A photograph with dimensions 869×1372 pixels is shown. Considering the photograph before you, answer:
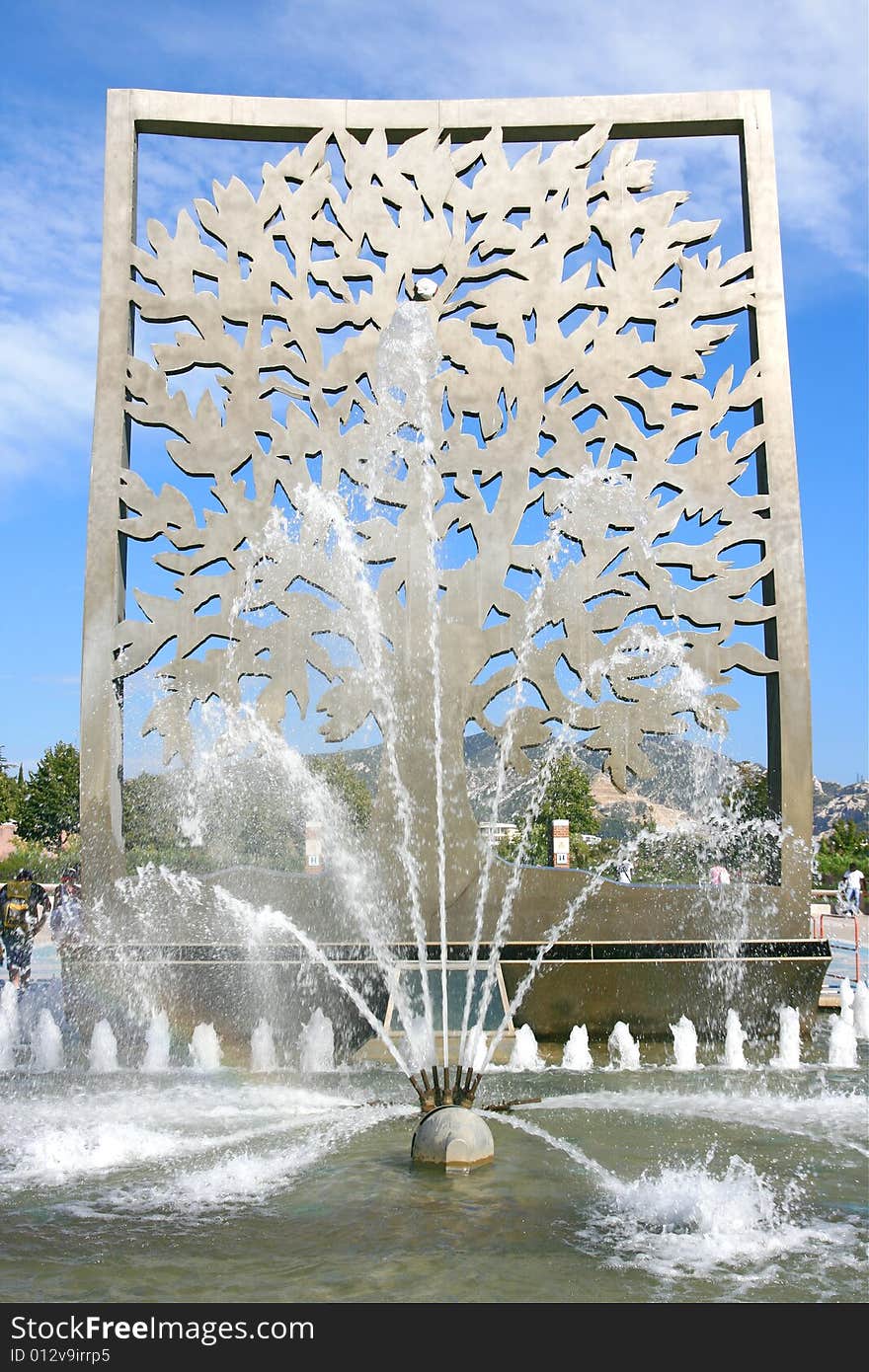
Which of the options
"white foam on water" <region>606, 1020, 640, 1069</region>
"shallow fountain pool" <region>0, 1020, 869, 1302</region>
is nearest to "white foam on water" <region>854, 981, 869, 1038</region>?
"white foam on water" <region>606, 1020, 640, 1069</region>

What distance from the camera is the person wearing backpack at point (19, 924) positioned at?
9.59 meters

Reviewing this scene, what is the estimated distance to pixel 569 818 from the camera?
32625 millimetres

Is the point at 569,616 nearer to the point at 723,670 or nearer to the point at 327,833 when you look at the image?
the point at 723,670

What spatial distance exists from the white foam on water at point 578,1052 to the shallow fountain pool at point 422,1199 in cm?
94

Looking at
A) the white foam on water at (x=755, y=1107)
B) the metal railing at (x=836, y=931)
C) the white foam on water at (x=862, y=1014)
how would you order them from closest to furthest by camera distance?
the white foam on water at (x=755, y=1107)
the white foam on water at (x=862, y=1014)
the metal railing at (x=836, y=931)

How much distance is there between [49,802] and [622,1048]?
33278mm

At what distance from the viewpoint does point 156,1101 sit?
641 centimetres

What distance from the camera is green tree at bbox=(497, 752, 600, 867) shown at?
29.8 metres

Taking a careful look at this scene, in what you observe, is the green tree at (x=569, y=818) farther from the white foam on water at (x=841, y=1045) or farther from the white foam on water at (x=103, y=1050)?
the white foam on water at (x=103, y=1050)

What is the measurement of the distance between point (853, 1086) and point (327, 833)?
4.13 meters

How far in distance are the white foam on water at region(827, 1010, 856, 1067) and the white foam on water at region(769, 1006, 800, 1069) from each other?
233 mm

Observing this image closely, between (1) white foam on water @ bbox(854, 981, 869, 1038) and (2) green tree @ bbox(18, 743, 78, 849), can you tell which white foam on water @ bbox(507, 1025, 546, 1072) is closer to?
(1) white foam on water @ bbox(854, 981, 869, 1038)

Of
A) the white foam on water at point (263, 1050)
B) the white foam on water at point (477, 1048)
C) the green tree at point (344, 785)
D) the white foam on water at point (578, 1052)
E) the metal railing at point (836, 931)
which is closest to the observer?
the white foam on water at point (477, 1048)

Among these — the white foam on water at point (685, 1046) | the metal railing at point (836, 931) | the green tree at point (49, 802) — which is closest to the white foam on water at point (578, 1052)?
the white foam on water at point (685, 1046)
